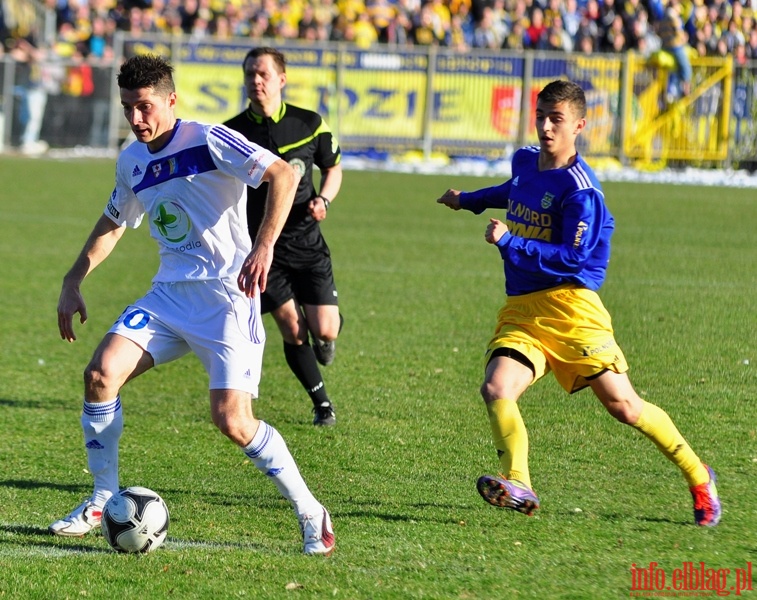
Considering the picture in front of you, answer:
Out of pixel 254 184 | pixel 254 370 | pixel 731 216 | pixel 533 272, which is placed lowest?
pixel 731 216

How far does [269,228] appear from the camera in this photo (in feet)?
16.5

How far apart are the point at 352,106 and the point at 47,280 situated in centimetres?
1336

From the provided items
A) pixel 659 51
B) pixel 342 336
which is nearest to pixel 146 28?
pixel 659 51

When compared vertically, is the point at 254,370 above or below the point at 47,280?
above

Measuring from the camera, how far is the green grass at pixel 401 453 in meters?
4.85

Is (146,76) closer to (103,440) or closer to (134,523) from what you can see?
(103,440)

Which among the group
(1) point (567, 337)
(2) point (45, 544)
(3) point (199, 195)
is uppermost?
(3) point (199, 195)

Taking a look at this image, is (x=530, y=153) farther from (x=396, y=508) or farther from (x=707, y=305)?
(x=707, y=305)

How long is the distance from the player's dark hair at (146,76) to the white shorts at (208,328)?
2.81 feet

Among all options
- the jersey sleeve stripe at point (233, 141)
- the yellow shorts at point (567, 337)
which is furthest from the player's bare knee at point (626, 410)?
the jersey sleeve stripe at point (233, 141)

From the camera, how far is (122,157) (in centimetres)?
541

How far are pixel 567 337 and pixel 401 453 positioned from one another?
1640 millimetres

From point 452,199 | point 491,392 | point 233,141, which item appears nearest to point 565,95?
point 452,199

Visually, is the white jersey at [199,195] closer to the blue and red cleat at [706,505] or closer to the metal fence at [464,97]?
the blue and red cleat at [706,505]
